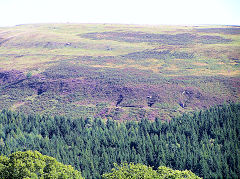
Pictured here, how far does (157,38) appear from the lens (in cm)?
14150

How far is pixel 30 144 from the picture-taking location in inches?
1842

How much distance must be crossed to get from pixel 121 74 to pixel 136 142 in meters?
48.2

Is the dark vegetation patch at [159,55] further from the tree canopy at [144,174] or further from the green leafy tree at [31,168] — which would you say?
the green leafy tree at [31,168]

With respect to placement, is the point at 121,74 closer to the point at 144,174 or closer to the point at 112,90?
the point at 112,90

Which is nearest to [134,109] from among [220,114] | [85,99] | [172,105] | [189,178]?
[172,105]

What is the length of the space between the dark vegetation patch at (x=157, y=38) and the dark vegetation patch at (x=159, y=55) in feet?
53.5

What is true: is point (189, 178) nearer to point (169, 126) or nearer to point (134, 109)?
point (169, 126)

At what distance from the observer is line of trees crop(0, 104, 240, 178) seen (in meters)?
40.1

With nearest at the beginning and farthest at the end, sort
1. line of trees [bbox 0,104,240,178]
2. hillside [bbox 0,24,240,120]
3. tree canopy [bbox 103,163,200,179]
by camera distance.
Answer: tree canopy [bbox 103,163,200,179] → line of trees [bbox 0,104,240,178] → hillside [bbox 0,24,240,120]

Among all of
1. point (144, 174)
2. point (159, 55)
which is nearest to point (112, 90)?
point (159, 55)

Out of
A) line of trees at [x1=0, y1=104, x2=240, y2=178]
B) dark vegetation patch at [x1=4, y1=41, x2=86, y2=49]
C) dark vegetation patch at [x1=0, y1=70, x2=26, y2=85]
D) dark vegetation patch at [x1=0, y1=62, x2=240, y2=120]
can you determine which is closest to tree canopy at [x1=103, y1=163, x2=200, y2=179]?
line of trees at [x1=0, y1=104, x2=240, y2=178]

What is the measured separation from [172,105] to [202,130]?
21354 mm

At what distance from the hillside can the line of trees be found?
1286cm

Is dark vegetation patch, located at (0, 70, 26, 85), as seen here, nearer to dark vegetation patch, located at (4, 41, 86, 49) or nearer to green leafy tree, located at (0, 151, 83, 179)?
dark vegetation patch, located at (4, 41, 86, 49)
